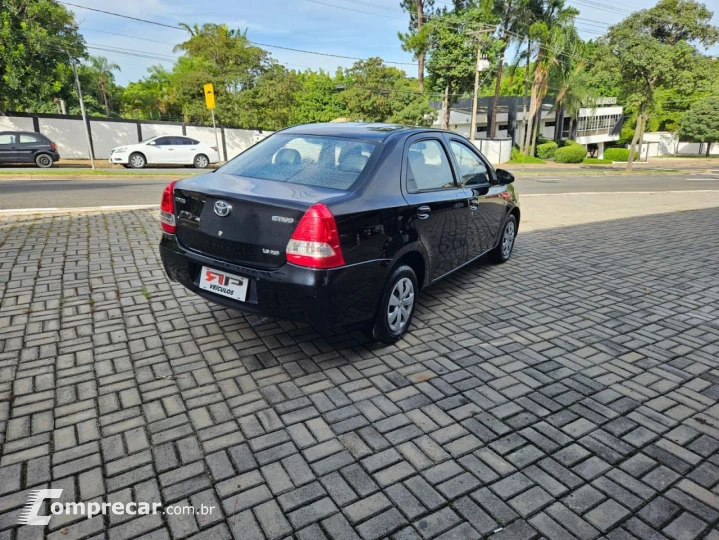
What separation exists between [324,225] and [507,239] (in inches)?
156

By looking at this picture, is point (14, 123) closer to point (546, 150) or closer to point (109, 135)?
point (109, 135)

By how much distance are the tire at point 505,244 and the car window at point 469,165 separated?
0.99m

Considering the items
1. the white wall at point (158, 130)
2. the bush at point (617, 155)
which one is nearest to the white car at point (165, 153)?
the white wall at point (158, 130)

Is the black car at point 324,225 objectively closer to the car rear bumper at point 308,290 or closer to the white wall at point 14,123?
the car rear bumper at point 308,290

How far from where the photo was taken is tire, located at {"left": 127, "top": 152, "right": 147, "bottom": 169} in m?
20.4

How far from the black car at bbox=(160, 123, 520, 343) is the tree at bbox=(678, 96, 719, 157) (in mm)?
64236

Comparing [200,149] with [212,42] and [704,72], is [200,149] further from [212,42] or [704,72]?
[704,72]

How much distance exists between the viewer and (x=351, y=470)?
7.95 feet

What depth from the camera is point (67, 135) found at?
1014 inches

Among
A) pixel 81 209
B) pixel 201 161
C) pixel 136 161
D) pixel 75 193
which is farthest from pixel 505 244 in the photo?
pixel 201 161

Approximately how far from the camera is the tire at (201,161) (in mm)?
21938

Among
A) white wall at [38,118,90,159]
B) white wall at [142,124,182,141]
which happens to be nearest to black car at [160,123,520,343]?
Answer: white wall at [38,118,90,159]

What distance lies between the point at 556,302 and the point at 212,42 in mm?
34788

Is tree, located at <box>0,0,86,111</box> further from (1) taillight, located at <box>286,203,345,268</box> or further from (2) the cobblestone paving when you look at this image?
(1) taillight, located at <box>286,203,345,268</box>
